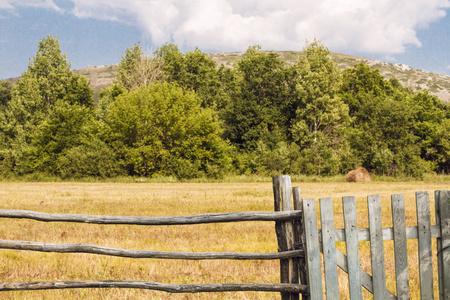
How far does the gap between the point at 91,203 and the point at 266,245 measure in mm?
10648

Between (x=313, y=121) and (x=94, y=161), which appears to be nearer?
(x=94, y=161)

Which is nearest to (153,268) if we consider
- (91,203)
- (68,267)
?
(68,267)

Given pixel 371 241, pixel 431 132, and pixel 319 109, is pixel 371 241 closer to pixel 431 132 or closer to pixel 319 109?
pixel 319 109

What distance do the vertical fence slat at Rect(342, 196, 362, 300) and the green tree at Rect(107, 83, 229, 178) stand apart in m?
36.5

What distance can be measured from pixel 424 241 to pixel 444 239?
0.28m

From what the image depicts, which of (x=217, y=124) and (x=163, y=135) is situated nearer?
(x=163, y=135)

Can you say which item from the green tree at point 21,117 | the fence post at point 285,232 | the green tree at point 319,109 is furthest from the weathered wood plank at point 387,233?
the green tree at point 21,117

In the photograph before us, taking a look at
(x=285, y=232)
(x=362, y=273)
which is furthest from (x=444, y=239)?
(x=285, y=232)

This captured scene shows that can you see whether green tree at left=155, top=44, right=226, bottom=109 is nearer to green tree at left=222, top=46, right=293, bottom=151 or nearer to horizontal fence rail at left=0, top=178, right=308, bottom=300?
green tree at left=222, top=46, right=293, bottom=151

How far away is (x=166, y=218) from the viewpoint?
15.2 ft

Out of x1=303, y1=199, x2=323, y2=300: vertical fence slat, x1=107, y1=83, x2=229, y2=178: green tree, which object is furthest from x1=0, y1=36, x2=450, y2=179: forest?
x1=303, y1=199, x2=323, y2=300: vertical fence slat

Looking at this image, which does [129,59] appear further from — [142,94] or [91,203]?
[91,203]

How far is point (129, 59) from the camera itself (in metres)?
63.7

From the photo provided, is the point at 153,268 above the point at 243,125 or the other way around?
the other way around
